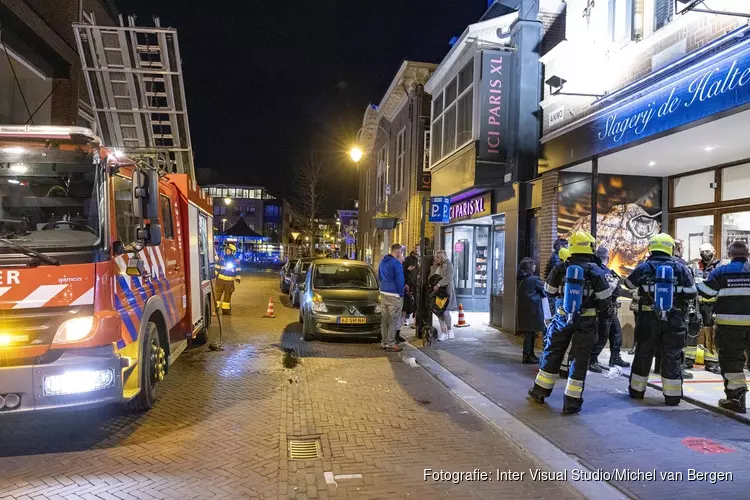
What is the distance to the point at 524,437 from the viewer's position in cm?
523

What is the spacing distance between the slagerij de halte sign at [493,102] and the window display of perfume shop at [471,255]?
3.13m

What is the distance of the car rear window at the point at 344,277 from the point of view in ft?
36.9

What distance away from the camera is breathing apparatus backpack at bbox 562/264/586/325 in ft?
19.2

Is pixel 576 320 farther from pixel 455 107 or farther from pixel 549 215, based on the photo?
pixel 455 107

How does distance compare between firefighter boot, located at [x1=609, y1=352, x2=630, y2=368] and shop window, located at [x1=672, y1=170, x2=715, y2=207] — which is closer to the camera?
firefighter boot, located at [x1=609, y1=352, x2=630, y2=368]

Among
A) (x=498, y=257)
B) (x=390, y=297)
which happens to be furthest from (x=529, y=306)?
(x=498, y=257)

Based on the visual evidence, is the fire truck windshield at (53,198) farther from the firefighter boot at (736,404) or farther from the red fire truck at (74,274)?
the firefighter boot at (736,404)

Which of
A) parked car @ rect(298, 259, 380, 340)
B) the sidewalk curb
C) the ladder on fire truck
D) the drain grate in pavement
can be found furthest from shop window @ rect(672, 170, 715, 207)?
the ladder on fire truck

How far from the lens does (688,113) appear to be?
656cm

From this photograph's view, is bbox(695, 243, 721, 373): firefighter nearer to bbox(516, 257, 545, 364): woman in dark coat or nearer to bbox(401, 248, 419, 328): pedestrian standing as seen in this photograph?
bbox(516, 257, 545, 364): woman in dark coat

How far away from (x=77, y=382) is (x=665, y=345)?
5.89m

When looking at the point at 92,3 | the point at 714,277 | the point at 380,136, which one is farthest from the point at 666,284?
the point at 380,136

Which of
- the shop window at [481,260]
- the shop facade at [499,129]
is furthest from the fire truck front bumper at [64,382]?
the shop window at [481,260]

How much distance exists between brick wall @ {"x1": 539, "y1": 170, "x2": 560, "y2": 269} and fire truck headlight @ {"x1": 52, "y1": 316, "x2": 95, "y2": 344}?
7918 millimetres
